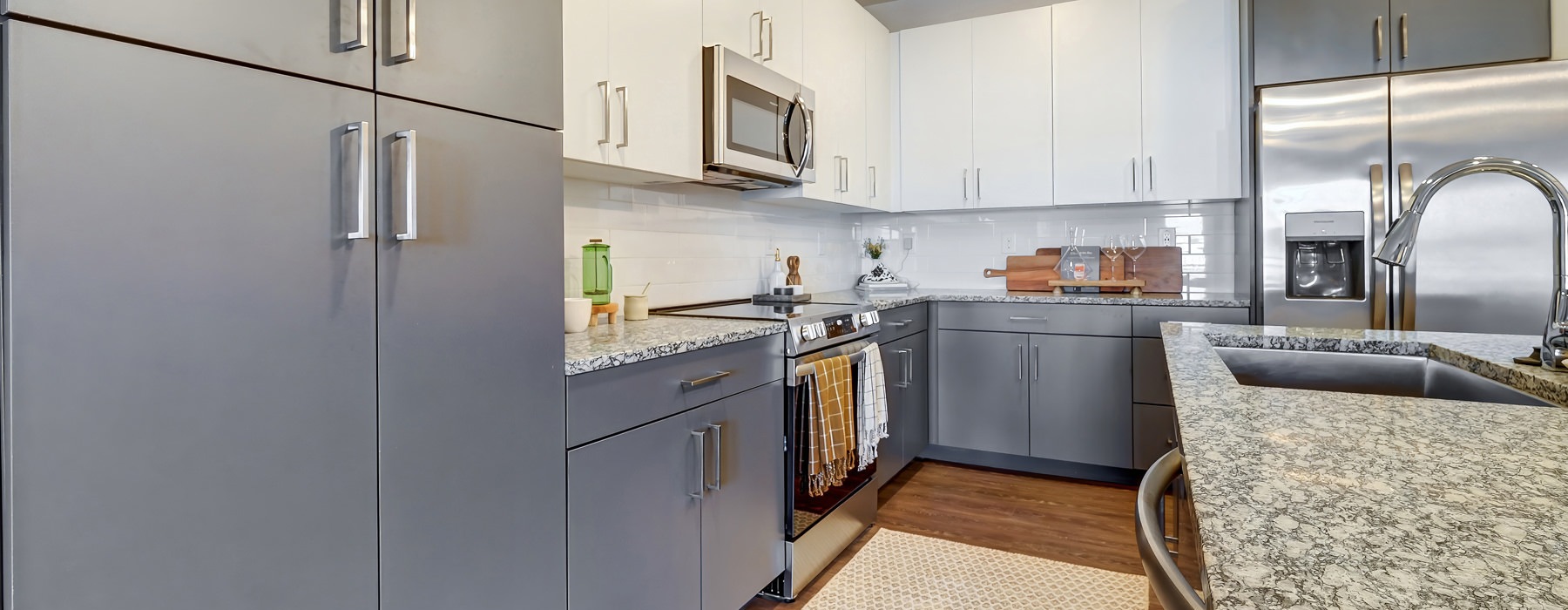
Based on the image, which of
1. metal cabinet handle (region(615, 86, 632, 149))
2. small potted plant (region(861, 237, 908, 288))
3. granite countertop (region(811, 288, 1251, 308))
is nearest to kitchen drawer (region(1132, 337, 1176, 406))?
granite countertop (region(811, 288, 1251, 308))

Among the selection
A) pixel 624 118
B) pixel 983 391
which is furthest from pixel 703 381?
pixel 983 391

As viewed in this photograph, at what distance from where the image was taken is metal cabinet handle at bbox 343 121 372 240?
107cm

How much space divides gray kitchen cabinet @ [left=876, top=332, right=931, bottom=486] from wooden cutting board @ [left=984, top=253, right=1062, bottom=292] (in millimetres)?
733

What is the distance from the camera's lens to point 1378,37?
2.85m

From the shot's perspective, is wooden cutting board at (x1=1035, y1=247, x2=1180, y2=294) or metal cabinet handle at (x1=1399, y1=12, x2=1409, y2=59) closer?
metal cabinet handle at (x1=1399, y1=12, x2=1409, y2=59)

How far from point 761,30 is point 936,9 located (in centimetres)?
142

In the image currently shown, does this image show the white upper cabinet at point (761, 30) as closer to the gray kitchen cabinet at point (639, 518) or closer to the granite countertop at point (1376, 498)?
the gray kitchen cabinet at point (639, 518)

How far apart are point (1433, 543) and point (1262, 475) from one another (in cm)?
16

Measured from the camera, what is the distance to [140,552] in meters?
0.89

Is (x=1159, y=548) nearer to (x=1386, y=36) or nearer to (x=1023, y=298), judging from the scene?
(x=1023, y=298)

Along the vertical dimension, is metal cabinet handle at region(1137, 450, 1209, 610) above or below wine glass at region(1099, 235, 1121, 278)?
below

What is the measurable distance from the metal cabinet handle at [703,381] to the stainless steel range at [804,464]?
313 millimetres

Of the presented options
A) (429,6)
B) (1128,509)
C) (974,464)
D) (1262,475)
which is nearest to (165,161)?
(429,6)

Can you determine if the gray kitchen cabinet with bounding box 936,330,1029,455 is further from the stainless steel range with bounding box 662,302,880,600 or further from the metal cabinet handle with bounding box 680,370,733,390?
the metal cabinet handle with bounding box 680,370,733,390
